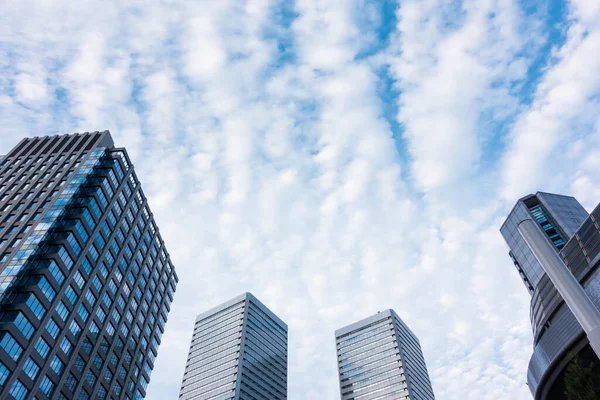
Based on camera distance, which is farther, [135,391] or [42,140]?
[42,140]

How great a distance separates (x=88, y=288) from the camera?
73750mm

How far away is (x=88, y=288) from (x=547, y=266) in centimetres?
7003

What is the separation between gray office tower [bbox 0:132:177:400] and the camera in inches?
2376

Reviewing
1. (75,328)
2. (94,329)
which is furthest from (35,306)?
(94,329)

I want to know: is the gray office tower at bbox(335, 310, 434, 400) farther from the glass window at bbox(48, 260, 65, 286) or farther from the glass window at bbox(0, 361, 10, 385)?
the glass window at bbox(0, 361, 10, 385)

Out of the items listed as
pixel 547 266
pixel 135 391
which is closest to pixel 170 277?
pixel 135 391

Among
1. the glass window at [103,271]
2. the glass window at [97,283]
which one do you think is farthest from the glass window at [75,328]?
the glass window at [103,271]

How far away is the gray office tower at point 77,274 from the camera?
6034cm

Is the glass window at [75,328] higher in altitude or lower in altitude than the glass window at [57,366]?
higher

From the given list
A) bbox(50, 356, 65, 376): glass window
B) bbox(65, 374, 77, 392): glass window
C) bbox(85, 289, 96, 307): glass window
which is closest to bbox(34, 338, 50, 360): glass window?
bbox(50, 356, 65, 376): glass window

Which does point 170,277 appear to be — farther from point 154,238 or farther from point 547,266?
point 547,266

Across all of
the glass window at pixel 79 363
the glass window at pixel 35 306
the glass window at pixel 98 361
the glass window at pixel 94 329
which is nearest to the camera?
the glass window at pixel 35 306

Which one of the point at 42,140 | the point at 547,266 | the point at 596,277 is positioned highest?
the point at 42,140

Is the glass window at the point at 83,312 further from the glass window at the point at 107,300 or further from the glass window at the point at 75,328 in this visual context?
the glass window at the point at 107,300
